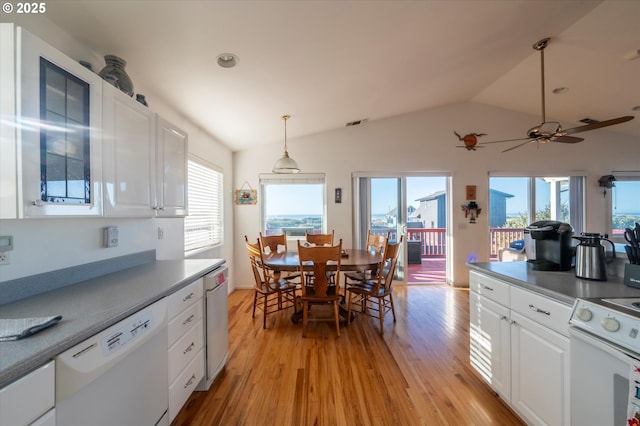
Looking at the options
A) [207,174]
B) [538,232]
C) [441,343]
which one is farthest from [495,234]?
[207,174]

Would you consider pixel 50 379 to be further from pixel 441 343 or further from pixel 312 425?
pixel 441 343

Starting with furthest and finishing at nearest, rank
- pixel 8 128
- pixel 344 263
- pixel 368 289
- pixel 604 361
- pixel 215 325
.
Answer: pixel 368 289
pixel 344 263
pixel 215 325
pixel 604 361
pixel 8 128

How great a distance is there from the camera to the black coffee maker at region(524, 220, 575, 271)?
5.33 ft

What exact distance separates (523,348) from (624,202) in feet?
17.9

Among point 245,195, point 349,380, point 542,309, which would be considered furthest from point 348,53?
point 245,195

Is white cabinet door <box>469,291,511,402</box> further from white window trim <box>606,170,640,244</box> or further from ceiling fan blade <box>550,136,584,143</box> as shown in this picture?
white window trim <box>606,170,640,244</box>

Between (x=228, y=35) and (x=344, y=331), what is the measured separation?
281cm

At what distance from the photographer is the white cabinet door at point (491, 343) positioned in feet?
5.12

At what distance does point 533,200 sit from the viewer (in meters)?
4.54

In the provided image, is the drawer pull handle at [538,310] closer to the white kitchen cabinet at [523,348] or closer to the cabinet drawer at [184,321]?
the white kitchen cabinet at [523,348]

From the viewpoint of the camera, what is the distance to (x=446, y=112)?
443 centimetres

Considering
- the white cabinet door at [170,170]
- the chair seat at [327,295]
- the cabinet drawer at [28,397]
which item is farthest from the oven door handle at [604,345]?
the white cabinet door at [170,170]

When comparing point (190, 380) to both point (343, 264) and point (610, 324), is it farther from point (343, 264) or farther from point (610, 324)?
point (610, 324)

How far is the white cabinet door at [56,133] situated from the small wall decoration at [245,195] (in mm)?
3037
